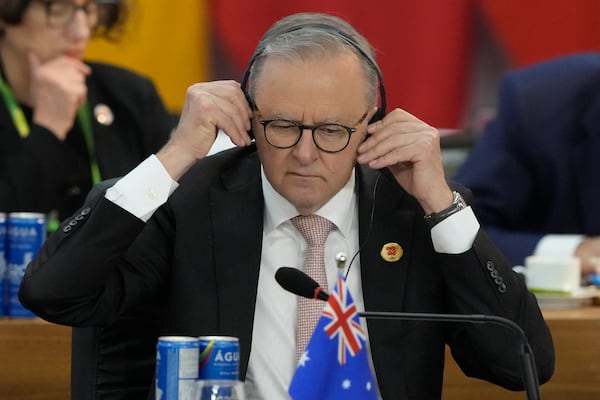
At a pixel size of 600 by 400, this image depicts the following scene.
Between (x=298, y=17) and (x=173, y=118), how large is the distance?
165 centimetres

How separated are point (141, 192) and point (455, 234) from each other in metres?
0.52

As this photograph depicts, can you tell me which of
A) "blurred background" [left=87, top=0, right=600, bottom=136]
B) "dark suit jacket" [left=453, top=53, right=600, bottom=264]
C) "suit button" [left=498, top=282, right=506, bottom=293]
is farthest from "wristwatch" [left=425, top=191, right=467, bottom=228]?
"blurred background" [left=87, top=0, right=600, bottom=136]

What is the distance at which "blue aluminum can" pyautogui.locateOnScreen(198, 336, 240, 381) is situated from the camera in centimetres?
159

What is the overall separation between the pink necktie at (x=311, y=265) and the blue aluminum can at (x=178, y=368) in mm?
398

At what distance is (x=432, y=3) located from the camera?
4.29m

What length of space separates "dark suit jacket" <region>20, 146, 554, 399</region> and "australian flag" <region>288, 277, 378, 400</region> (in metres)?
0.33

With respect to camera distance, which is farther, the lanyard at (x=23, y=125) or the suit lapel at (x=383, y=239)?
the lanyard at (x=23, y=125)

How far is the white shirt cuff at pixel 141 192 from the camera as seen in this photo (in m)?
1.93

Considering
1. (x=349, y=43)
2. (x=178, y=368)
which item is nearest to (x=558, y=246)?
(x=349, y=43)

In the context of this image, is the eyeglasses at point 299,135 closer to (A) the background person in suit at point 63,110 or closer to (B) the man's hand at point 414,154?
(B) the man's hand at point 414,154

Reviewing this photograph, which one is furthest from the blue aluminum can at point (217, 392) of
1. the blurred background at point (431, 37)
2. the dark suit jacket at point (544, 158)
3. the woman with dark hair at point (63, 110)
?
the blurred background at point (431, 37)

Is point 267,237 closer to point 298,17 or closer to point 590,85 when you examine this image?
point 298,17

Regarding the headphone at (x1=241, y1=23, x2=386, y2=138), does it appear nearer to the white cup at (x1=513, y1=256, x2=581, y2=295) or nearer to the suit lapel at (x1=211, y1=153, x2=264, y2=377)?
the suit lapel at (x1=211, y1=153, x2=264, y2=377)

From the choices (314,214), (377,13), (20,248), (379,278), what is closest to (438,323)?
(379,278)
